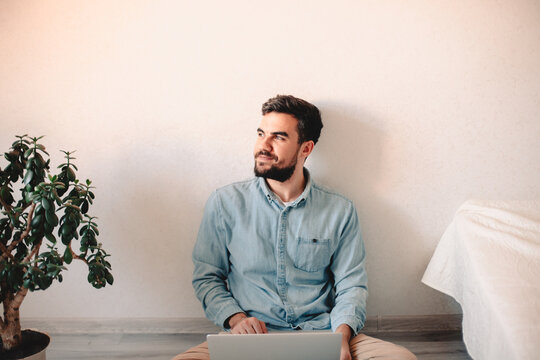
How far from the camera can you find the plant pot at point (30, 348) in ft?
5.15

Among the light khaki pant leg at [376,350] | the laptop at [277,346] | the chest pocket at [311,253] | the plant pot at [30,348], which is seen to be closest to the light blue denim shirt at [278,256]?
the chest pocket at [311,253]

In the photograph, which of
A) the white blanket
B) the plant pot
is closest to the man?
the white blanket

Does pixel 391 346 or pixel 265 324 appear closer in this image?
pixel 391 346

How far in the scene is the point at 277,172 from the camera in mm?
1602

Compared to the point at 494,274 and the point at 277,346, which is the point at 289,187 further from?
the point at 494,274

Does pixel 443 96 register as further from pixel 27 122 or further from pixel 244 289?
pixel 27 122

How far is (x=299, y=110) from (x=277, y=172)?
24 cm

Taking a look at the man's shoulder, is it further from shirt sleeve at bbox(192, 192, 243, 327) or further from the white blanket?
the white blanket

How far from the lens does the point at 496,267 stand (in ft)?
4.88

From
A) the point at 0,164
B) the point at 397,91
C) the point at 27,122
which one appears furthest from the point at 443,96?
the point at 0,164

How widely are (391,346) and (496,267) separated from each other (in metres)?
0.43

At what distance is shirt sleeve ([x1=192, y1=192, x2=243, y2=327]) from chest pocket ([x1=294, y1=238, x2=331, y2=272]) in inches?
10.6

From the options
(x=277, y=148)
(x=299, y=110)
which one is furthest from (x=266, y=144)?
(x=299, y=110)

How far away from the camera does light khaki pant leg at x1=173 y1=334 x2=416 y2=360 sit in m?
→ 1.42
